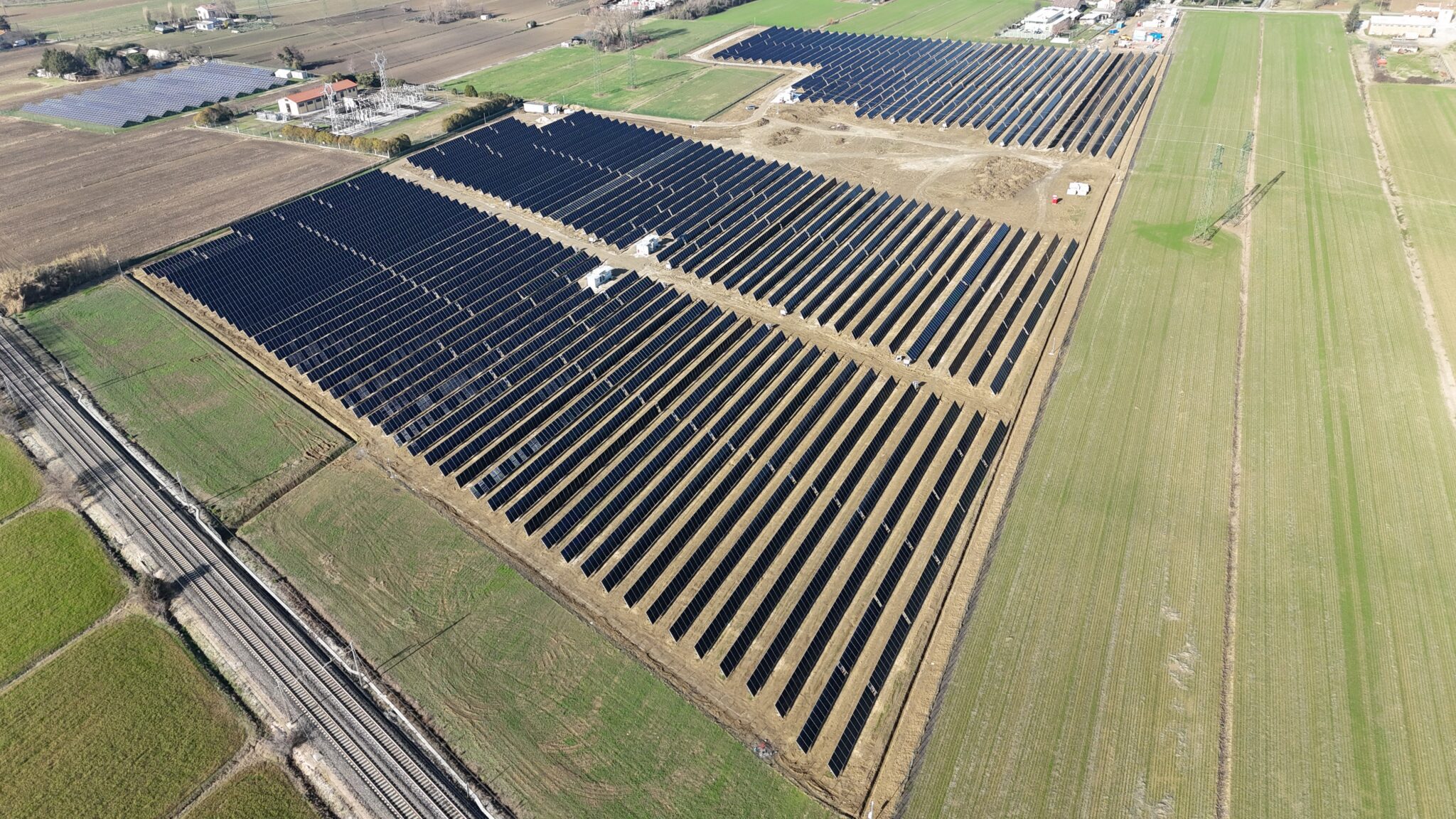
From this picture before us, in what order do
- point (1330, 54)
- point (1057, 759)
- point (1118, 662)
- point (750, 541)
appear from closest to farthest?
1. point (1057, 759)
2. point (1118, 662)
3. point (750, 541)
4. point (1330, 54)

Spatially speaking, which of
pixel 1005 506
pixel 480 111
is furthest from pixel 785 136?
pixel 1005 506

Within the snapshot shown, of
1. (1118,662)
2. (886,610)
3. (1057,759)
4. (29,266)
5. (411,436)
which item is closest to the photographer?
(1057,759)

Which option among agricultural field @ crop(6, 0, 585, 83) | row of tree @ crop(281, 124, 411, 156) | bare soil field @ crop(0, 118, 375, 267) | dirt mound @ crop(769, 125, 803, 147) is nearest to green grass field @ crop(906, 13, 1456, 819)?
dirt mound @ crop(769, 125, 803, 147)

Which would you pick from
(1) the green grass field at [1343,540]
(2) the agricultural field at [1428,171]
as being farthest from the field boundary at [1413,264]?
(1) the green grass field at [1343,540]

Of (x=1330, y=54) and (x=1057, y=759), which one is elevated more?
(x=1330, y=54)

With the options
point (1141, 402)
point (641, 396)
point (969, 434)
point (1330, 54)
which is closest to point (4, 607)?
point (641, 396)

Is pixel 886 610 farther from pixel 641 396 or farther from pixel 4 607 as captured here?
pixel 4 607

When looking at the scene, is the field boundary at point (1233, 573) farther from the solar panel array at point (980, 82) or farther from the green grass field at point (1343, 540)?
the solar panel array at point (980, 82)

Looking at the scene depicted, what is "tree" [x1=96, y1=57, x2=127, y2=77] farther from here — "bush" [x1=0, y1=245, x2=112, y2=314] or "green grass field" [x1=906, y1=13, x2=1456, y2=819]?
"green grass field" [x1=906, y1=13, x2=1456, y2=819]
